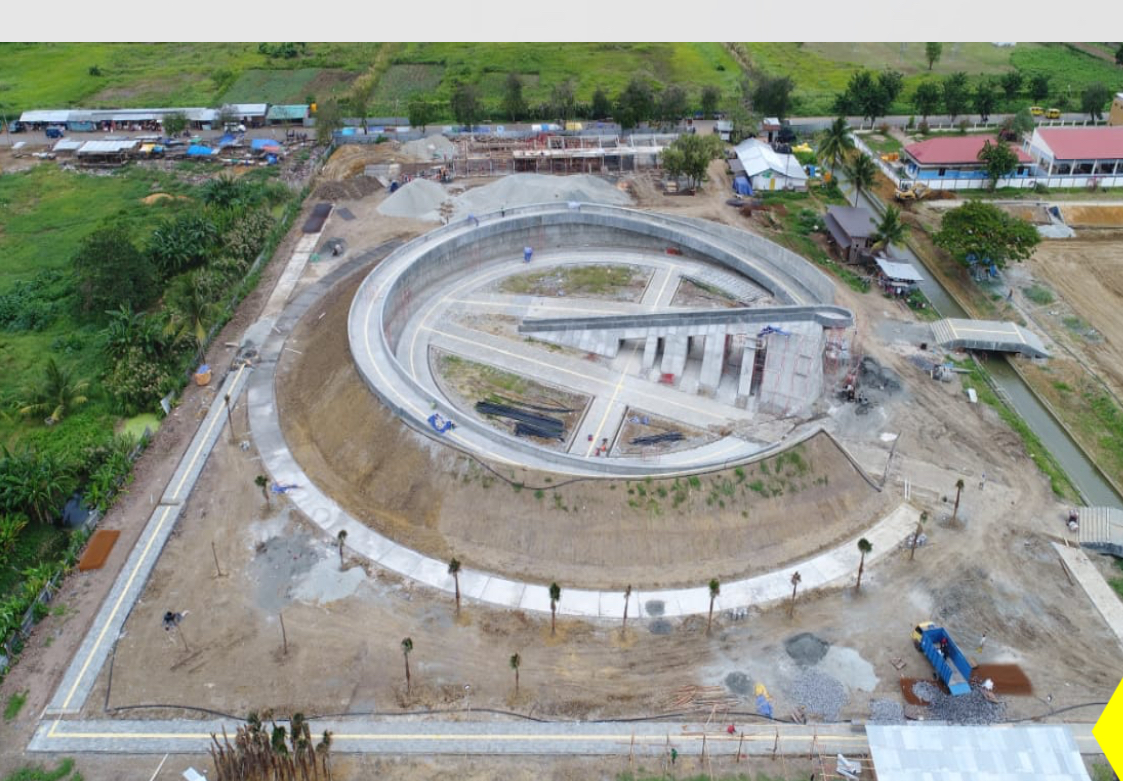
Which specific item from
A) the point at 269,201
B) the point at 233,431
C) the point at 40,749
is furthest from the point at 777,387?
the point at 269,201

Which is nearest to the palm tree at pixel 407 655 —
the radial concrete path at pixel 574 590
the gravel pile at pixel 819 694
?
the radial concrete path at pixel 574 590

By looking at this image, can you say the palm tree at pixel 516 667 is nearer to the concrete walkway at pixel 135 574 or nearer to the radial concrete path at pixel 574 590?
the radial concrete path at pixel 574 590

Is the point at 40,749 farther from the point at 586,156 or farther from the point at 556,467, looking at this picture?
the point at 586,156

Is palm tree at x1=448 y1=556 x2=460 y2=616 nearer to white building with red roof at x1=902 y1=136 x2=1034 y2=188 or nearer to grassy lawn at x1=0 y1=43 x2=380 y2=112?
white building with red roof at x1=902 y1=136 x2=1034 y2=188

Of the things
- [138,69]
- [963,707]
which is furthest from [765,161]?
[138,69]

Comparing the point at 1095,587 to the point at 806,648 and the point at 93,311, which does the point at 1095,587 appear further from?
the point at 93,311

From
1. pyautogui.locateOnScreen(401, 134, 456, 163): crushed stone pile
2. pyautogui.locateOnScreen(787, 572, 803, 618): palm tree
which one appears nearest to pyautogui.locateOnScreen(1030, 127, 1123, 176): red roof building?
pyautogui.locateOnScreen(401, 134, 456, 163): crushed stone pile
